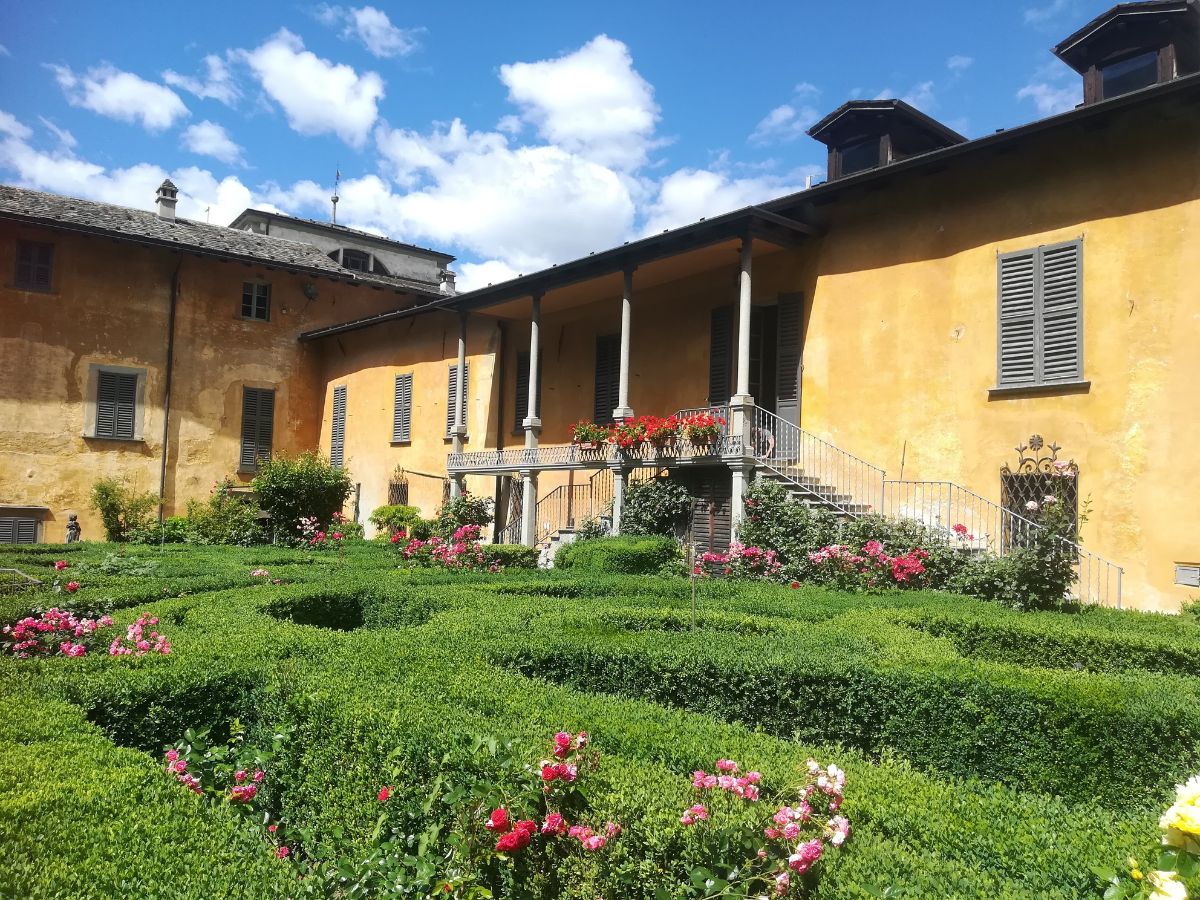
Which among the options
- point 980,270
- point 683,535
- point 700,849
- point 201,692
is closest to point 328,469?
point 683,535

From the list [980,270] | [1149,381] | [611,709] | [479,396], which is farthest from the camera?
[479,396]

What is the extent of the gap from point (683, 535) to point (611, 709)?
34.9 ft

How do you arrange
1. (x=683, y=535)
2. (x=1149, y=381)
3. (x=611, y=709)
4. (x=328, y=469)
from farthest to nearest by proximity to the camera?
(x=328, y=469) < (x=683, y=535) < (x=1149, y=381) < (x=611, y=709)

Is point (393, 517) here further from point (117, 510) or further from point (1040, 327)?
point (1040, 327)

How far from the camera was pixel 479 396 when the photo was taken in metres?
21.9

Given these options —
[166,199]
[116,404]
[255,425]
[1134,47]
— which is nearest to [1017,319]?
[1134,47]

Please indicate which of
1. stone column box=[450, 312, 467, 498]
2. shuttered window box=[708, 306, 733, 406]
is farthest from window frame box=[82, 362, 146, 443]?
shuttered window box=[708, 306, 733, 406]

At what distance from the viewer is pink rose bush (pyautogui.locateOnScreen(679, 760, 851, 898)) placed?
8.38ft

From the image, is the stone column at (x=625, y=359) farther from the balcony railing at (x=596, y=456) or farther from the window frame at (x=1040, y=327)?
the window frame at (x=1040, y=327)

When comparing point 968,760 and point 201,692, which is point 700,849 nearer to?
point 968,760

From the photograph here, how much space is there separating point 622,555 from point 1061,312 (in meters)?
6.78

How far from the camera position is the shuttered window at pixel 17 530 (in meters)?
20.8

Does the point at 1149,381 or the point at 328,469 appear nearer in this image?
the point at 1149,381

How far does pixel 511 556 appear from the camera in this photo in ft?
43.7
